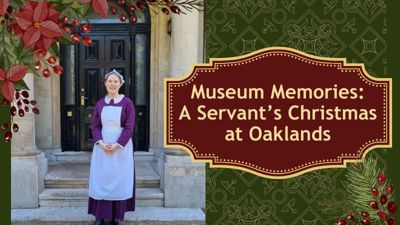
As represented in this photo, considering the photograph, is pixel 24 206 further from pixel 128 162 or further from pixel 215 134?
pixel 215 134

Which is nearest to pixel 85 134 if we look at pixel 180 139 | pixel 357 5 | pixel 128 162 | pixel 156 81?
pixel 156 81

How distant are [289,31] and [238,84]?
312 millimetres

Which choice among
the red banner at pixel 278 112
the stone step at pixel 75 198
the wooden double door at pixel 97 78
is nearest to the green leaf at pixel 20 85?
the red banner at pixel 278 112

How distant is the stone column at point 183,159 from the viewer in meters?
5.14

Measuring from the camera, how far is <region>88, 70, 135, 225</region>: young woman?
4.27 meters

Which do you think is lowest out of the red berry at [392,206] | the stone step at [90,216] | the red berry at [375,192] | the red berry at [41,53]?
the stone step at [90,216]

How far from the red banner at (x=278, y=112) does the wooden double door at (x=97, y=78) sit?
491 cm

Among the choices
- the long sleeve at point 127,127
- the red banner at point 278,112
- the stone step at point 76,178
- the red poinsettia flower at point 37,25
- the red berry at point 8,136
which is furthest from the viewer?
the stone step at point 76,178

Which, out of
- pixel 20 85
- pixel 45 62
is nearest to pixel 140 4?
pixel 45 62

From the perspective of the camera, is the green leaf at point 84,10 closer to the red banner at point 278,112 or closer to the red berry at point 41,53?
the red berry at point 41,53

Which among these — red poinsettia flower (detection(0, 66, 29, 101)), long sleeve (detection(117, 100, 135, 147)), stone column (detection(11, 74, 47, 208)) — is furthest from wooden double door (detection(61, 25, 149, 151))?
red poinsettia flower (detection(0, 66, 29, 101))

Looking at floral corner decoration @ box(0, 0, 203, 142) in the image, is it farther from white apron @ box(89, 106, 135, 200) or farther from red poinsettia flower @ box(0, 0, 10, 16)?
white apron @ box(89, 106, 135, 200)

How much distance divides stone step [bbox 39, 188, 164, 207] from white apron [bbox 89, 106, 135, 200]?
97 cm

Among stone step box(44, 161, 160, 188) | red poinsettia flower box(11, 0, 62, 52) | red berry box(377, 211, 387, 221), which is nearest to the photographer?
red poinsettia flower box(11, 0, 62, 52)
